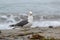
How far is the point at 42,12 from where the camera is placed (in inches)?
474

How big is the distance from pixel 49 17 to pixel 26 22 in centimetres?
272

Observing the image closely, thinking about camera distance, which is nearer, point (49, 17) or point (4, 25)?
point (4, 25)

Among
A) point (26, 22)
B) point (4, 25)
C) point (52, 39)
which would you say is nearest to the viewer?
point (52, 39)

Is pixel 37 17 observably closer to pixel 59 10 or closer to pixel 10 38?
pixel 59 10

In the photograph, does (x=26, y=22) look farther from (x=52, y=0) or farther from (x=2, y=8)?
(x=52, y=0)

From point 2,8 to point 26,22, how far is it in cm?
486

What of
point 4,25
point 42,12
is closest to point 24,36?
point 4,25

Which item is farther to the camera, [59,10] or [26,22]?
[59,10]

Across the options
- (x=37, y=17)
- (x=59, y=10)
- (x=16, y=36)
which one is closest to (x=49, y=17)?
(x=37, y=17)

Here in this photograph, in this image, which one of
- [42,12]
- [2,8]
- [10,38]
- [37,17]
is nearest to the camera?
[10,38]

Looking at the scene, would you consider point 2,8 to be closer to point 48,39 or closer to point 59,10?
point 59,10

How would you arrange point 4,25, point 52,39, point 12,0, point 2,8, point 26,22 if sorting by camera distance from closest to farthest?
point 52,39 < point 26,22 < point 4,25 < point 2,8 < point 12,0

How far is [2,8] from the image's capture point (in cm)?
1305

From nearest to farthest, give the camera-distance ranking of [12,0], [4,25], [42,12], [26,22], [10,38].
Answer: [10,38] → [26,22] → [4,25] → [42,12] → [12,0]
